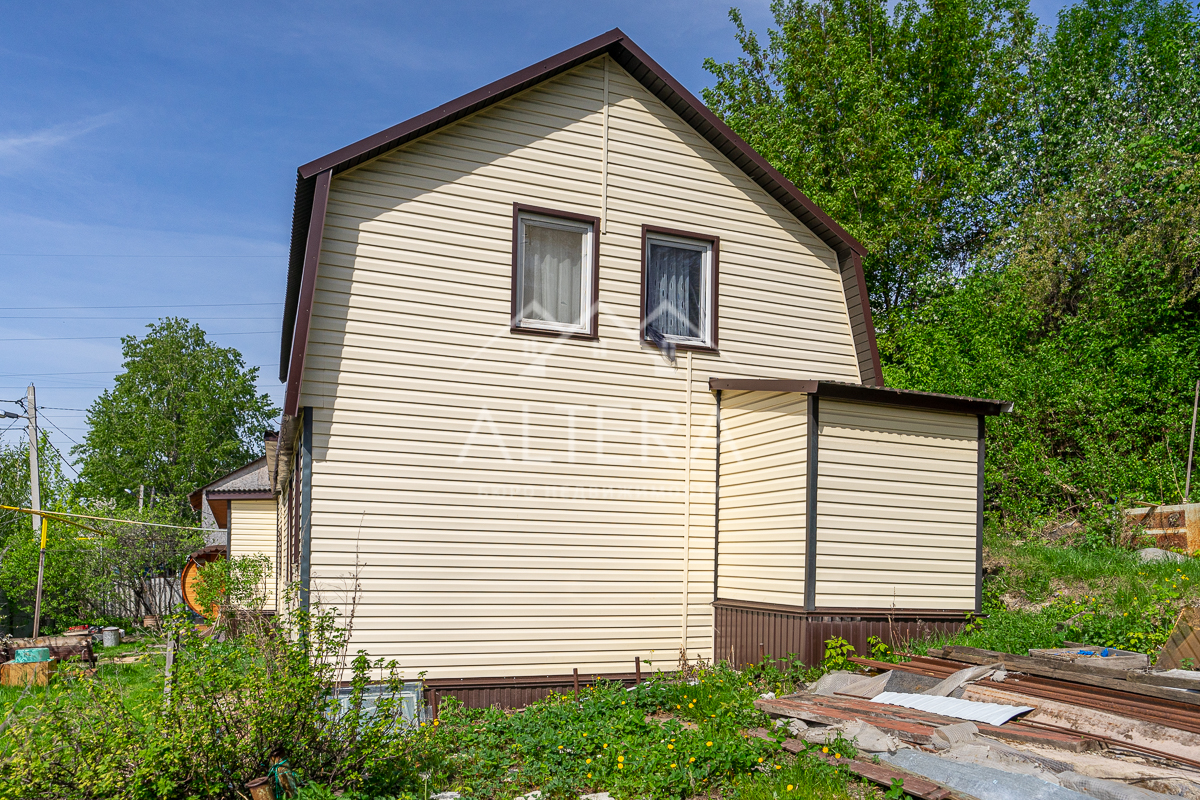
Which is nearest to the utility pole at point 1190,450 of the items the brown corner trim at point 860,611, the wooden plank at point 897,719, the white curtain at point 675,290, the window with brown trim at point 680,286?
the brown corner trim at point 860,611

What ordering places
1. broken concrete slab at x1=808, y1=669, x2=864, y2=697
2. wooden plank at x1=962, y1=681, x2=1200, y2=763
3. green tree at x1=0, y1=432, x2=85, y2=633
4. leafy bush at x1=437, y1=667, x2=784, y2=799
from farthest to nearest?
green tree at x1=0, y1=432, x2=85, y2=633
broken concrete slab at x1=808, y1=669, x2=864, y2=697
leafy bush at x1=437, y1=667, x2=784, y2=799
wooden plank at x1=962, y1=681, x2=1200, y2=763

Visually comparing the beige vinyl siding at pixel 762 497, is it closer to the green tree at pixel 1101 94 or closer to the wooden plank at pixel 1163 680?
the wooden plank at pixel 1163 680

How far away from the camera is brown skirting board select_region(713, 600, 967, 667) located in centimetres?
822

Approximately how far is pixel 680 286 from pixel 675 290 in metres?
0.09

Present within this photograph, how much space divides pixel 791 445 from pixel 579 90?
4618mm

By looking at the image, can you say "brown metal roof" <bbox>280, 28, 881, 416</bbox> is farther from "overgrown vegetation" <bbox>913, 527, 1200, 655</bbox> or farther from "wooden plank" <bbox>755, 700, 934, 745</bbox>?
"wooden plank" <bbox>755, 700, 934, 745</bbox>

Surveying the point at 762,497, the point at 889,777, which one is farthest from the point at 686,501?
the point at 889,777

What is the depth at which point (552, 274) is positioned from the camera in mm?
9531

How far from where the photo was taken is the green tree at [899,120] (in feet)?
74.0

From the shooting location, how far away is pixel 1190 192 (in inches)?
653

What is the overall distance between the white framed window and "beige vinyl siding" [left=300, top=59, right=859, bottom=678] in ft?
0.50

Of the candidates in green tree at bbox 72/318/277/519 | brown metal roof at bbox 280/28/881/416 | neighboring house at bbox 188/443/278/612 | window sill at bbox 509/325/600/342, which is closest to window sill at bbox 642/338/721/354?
window sill at bbox 509/325/600/342

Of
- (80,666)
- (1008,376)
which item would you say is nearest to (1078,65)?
(1008,376)

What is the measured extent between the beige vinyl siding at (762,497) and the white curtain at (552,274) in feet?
6.81
